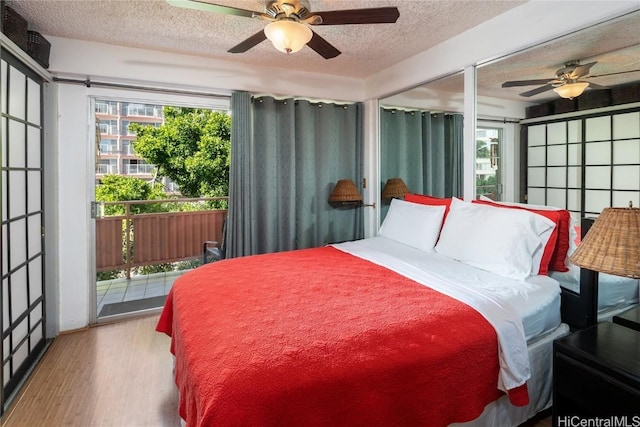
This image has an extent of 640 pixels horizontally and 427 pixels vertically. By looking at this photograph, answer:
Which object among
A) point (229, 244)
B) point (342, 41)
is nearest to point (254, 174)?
point (229, 244)

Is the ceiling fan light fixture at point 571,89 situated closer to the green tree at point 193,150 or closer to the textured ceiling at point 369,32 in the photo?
the textured ceiling at point 369,32

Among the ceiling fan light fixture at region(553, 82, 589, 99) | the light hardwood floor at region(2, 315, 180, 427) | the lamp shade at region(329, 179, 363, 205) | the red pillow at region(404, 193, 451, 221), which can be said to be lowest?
the light hardwood floor at region(2, 315, 180, 427)

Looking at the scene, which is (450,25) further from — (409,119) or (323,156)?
(323,156)

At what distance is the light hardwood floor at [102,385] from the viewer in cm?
192

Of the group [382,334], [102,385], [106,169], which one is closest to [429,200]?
[382,334]

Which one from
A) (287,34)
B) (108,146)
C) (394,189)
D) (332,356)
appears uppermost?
(287,34)

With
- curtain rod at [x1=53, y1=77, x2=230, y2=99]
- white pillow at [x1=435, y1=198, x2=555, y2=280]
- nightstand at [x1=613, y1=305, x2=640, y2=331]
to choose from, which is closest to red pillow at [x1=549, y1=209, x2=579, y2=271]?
white pillow at [x1=435, y1=198, x2=555, y2=280]

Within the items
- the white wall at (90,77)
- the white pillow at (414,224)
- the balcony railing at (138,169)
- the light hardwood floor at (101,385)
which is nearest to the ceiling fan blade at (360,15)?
the white wall at (90,77)

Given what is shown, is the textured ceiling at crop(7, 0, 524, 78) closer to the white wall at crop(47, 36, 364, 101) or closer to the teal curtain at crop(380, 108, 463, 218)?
the white wall at crop(47, 36, 364, 101)

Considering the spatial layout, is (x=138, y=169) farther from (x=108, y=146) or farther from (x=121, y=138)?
(x=108, y=146)

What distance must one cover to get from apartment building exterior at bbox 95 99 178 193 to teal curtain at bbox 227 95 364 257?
103 cm

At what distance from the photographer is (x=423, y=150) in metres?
3.40

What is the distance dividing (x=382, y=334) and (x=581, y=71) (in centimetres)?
197

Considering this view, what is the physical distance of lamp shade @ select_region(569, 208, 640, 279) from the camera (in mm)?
1185
